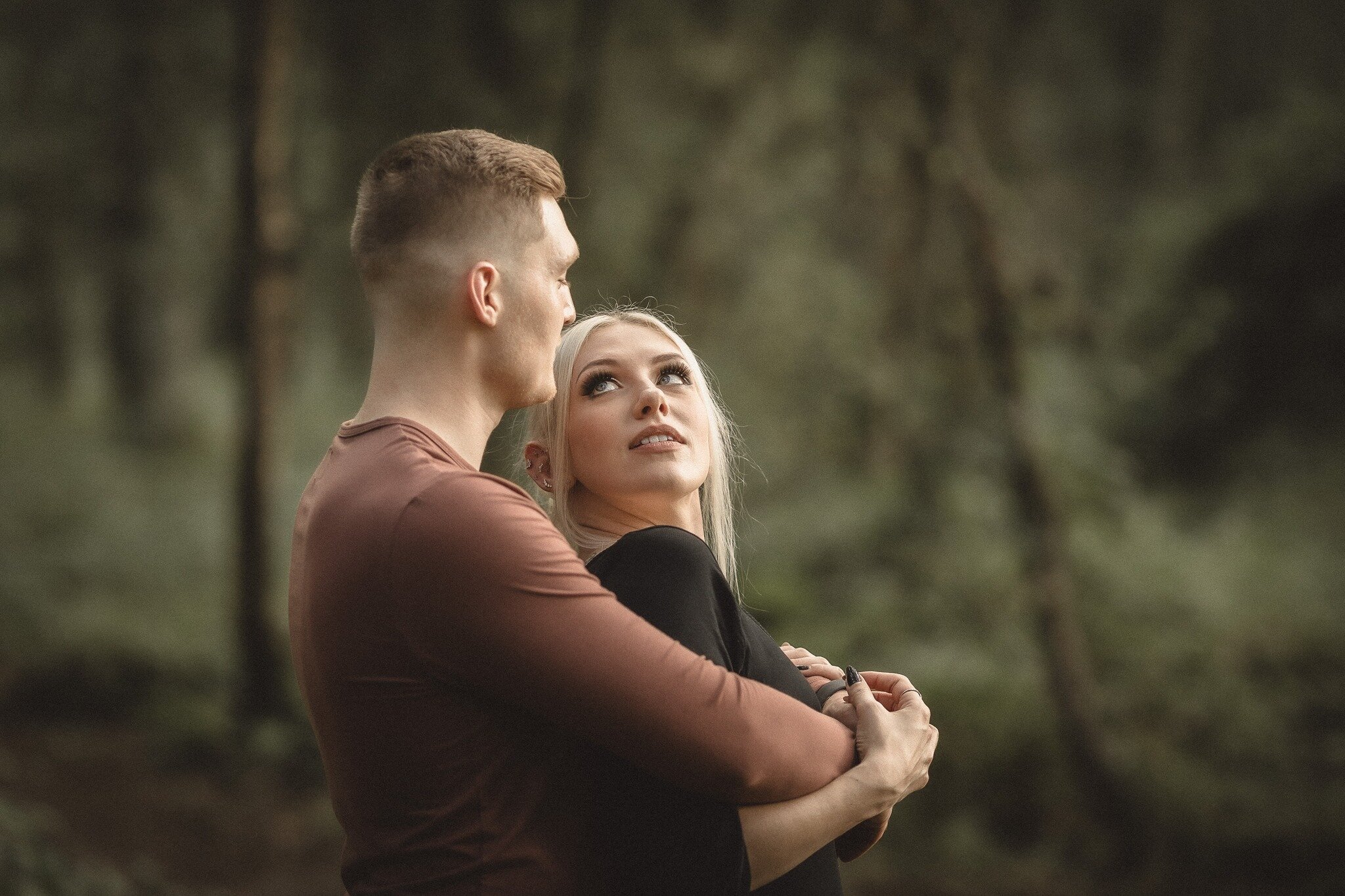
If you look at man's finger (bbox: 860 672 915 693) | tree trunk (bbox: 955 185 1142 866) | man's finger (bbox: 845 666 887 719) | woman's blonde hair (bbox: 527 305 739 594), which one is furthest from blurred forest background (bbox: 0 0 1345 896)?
man's finger (bbox: 845 666 887 719)

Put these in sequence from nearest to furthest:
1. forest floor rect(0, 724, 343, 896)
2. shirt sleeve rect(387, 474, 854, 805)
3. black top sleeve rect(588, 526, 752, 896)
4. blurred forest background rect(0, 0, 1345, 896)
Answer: shirt sleeve rect(387, 474, 854, 805)
black top sleeve rect(588, 526, 752, 896)
forest floor rect(0, 724, 343, 896)
blurred forest background rect(0, 0, 1345, 896)

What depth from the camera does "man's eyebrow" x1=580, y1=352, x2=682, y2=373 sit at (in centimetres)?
252

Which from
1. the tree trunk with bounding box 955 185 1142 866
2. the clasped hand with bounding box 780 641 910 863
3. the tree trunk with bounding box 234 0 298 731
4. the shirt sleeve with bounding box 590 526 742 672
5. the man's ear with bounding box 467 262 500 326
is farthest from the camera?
the tree trunk with bounding box 234 0 298 731

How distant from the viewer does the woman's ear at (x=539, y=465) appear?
257 cm

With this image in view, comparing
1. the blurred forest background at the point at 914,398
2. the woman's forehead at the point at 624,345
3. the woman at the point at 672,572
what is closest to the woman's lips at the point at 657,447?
the woman at the point at 672,572

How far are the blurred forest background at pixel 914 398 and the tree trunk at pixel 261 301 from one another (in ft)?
0.09

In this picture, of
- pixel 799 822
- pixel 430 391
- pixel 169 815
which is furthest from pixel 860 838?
pixel 169 815

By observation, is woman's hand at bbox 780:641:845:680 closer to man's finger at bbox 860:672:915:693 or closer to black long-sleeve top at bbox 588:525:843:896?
man's finger at bbox 860:672:915:693

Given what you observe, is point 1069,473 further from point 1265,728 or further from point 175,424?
point 175,424

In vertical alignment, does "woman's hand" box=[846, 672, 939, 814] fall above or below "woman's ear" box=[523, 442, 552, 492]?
below

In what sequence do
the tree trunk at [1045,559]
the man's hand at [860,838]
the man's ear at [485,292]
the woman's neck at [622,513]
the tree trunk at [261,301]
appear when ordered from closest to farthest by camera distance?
the man's ear at [485,292] < the man's hand at [860,838] < the woman's neck at [622,513] < the tree trunk at [1045,559] < the tree trunk at [261,301]

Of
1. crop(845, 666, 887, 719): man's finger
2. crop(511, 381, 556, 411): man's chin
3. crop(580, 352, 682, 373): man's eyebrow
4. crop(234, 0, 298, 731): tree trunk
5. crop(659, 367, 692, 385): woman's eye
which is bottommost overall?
crop(845, 666, 887, 719): man's finger

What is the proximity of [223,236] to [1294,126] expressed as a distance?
38.3 feet

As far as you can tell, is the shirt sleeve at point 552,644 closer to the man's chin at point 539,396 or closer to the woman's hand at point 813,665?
the man's chin at point 539,396
